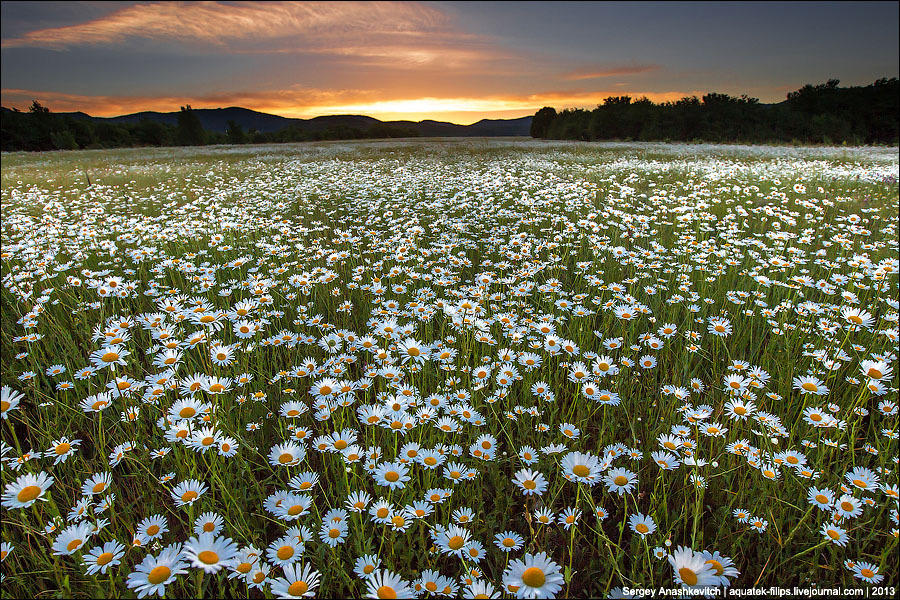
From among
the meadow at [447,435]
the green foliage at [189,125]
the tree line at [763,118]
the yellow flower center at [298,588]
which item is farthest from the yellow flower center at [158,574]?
the green foliage at [189,125]

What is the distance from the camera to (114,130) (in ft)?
235

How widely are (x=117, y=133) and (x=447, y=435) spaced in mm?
94376

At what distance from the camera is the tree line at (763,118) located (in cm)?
5003

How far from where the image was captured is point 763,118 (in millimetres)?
52094

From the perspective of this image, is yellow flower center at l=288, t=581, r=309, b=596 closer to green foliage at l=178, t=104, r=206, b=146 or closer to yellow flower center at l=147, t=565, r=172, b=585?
yellow flower center at l=147, t=565, r=172, b=585

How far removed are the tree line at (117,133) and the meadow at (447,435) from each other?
3106 inches

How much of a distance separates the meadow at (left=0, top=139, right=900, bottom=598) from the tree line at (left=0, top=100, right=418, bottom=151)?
78.9 m

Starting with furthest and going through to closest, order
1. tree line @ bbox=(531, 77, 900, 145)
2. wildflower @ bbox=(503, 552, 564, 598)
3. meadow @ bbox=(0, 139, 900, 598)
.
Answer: tree line @ bbox=(531, 77, 900, 145) < meadow @ bbox=(0, 139, 900, 598) < wildflower @ bbox=(503, 552, 564, 598)

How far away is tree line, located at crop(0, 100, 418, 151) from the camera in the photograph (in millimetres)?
64125

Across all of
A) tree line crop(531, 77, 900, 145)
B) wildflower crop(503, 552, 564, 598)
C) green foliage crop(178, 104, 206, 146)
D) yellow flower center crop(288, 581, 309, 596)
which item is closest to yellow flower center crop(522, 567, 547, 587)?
wildflower crop(503, 552, 564, 598)

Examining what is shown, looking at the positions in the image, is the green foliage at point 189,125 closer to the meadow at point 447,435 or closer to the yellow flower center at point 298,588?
the meadow at point 447,435

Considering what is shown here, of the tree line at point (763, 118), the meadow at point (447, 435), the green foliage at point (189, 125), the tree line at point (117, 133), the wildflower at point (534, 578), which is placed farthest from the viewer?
the green foliage at point (189, 125)

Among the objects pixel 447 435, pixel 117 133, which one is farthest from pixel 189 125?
pixel 447 435

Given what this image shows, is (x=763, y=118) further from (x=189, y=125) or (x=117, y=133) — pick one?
(x=117, y=133)
